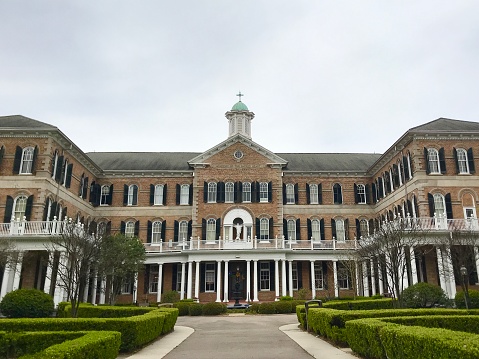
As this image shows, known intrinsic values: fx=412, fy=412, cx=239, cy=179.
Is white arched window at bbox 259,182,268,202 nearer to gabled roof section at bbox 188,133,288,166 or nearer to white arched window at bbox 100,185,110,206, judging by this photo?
gabled roof section at bbox 188,133,288,166

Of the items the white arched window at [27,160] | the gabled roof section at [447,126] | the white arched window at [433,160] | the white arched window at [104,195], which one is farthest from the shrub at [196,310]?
the gabled roof section at [447,126]

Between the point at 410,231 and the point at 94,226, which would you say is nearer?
the point at 410,231

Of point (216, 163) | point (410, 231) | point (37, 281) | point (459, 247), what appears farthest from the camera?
point (216, 163)

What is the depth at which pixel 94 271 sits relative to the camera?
2577 centimetres

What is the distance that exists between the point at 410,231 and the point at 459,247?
9.68ft

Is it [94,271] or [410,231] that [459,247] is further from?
[94,271]

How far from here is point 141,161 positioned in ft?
149

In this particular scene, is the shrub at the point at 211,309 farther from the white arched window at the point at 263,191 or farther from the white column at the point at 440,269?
the white column at the point at 440,269

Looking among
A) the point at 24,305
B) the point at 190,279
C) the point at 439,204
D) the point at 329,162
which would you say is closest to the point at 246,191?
the point at 190,279

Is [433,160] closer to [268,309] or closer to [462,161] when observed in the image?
[462,161]

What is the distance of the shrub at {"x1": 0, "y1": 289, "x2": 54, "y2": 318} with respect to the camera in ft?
68.6

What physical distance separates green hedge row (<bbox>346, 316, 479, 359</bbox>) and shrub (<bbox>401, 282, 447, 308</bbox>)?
1244cm

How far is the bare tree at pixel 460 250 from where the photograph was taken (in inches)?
955

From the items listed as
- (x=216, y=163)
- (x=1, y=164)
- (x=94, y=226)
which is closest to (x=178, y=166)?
(x=216, y=163)
